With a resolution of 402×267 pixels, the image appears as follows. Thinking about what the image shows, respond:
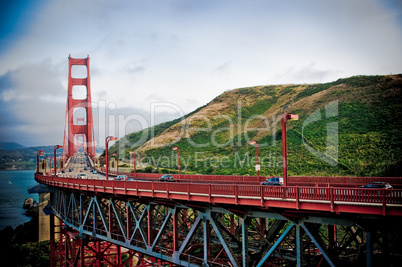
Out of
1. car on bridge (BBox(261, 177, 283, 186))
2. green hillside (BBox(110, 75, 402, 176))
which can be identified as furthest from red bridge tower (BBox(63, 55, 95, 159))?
car on bridge (BBox(261, 177, 283, 186))

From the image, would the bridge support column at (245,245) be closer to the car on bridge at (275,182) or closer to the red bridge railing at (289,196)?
the red bridge railing at (289,196)

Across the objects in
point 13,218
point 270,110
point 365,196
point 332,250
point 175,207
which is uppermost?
point 270,110

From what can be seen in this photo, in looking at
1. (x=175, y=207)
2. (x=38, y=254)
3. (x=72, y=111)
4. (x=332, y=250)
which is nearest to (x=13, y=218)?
(x=72, y=111)

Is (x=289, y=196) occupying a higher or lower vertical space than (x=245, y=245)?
higher

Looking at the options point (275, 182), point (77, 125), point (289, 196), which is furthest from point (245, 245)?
point (77, 125)

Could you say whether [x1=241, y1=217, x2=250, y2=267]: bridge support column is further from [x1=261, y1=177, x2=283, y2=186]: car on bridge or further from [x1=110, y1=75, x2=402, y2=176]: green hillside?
[x1=110, y1=75, x2=402, y2=176]: green hillside

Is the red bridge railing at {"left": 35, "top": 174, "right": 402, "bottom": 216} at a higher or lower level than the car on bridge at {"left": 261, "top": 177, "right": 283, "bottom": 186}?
higher

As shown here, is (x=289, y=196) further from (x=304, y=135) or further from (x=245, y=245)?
(x=304, y=135)

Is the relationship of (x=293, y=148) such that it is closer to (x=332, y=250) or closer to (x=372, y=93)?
(x=372, y=93)
